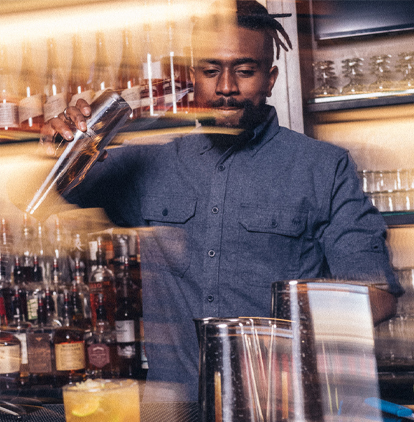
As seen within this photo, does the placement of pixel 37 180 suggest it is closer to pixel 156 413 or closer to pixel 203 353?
pixel 156 413

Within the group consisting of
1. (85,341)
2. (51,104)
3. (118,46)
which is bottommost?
(85,341)

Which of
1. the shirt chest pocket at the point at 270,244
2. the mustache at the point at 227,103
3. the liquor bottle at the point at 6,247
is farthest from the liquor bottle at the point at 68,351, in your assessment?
the mustache at the point at 227,103

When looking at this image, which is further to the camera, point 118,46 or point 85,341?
point 118,46

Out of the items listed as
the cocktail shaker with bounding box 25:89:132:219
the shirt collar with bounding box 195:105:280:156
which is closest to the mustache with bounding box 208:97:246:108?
the shirt collar with bounding box 195:105:280:156

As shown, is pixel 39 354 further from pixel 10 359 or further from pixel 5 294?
pixel 5 294

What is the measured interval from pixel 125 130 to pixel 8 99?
0.55 metres

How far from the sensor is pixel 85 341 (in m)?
1.71

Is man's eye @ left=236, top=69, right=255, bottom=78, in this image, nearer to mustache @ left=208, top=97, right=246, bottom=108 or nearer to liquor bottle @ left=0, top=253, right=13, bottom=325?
mustache @ left=208, top=97, right=246, bottom=108

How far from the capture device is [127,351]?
5.47 feet

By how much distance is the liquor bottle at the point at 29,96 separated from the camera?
1723mm

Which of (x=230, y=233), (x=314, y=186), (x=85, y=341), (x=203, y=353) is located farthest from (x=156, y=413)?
(x=85, y=341)

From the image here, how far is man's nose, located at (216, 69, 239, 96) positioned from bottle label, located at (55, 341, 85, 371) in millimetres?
900

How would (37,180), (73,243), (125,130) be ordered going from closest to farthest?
1. (37,180)
2. (125,130)
3. (73,243)

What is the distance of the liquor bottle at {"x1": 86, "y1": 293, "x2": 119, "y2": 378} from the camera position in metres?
1.67
